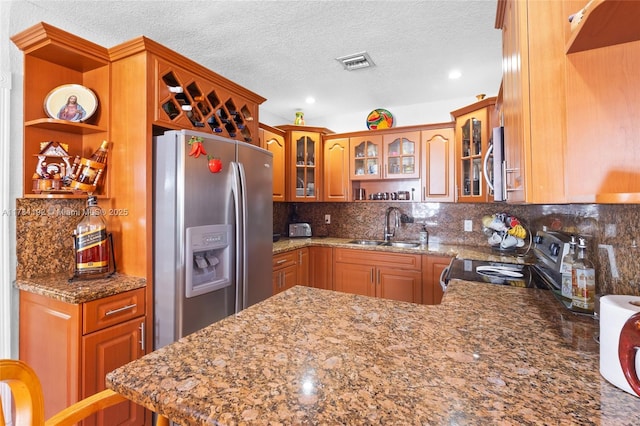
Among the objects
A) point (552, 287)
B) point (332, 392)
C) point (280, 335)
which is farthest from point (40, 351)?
point (552, 287)

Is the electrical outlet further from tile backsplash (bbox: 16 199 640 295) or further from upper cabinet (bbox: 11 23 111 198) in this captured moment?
upper cabinet (bbox: 11 23 111 198)

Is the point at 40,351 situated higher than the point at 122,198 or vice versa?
the point at 122,198

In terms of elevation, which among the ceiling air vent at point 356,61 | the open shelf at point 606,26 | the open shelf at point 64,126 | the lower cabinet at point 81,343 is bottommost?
the lower cabinet at point 81,343

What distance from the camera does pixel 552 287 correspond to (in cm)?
144

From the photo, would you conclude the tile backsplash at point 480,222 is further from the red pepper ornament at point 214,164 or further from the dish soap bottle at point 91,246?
the dish soap bottle at point 91,246

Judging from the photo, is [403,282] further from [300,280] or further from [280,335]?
[280,335]

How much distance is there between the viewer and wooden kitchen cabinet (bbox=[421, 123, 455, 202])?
3.16 meters

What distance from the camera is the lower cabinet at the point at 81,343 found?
4.67ft

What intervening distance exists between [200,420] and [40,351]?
5.57 ft

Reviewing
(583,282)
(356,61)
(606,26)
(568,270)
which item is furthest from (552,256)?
(356,61)

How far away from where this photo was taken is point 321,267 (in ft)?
11.4

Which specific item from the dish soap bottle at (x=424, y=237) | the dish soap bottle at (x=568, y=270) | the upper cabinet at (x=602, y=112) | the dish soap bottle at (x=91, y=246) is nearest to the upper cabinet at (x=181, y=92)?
the dish soap bottle at (x=91, y=246)

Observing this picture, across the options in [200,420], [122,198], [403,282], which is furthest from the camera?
[403,282]

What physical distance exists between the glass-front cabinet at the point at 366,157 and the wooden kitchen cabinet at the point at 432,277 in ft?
3.78
